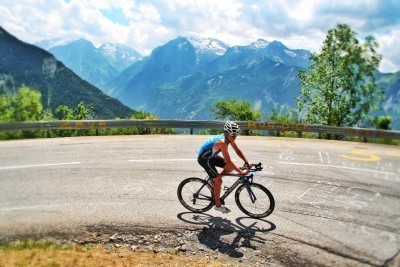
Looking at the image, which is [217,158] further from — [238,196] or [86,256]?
[86,256]

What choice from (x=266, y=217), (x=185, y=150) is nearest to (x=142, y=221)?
(x=266, y=217)

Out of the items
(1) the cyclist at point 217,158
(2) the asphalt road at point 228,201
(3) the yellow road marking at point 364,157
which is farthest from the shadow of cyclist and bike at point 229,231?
(3) the yellow road marking at point 364,157

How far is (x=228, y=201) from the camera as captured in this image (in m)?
8.59

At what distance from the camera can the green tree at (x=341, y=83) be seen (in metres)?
41.4

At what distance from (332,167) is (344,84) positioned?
33267mm

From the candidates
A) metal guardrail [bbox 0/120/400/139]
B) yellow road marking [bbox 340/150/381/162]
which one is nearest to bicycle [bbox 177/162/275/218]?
yellow road marking [bbox 340/150/381/162]

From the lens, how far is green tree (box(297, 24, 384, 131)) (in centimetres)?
4144

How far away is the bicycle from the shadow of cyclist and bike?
0.73ft

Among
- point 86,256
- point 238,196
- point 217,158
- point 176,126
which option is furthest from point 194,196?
point 176,126

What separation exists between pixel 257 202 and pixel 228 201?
3.54ft

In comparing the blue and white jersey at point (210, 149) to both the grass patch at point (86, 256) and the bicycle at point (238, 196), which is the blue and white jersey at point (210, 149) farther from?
the grass patch at point (86, 256)

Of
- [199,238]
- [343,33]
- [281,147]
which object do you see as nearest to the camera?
[199,238]

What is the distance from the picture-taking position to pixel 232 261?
5871mm

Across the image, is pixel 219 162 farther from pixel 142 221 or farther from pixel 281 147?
pixel 281 147
